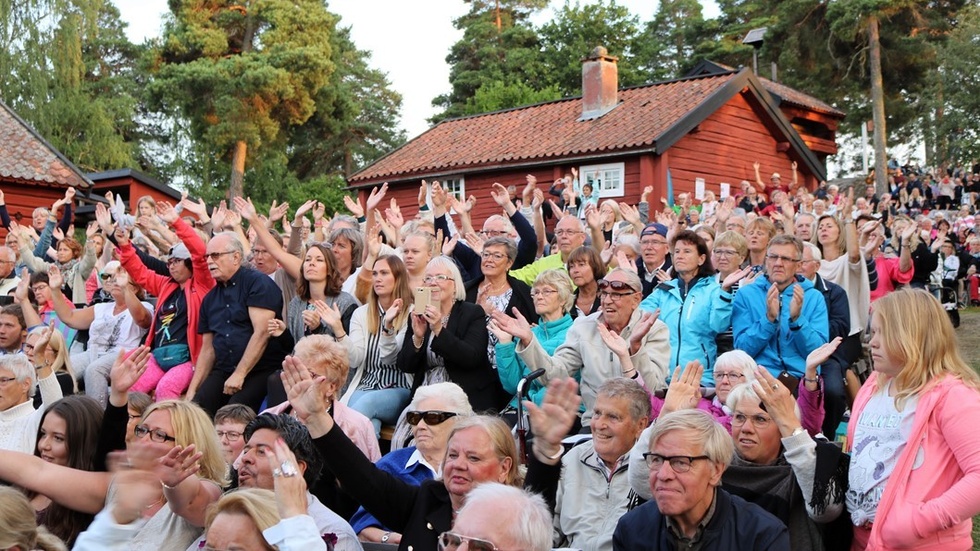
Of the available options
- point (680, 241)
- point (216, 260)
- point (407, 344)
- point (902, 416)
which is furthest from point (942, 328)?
point (216, 260)

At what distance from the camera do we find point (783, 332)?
5.59 meters

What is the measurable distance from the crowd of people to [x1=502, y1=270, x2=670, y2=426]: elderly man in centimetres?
2

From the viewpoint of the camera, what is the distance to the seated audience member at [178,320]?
21.2 feet

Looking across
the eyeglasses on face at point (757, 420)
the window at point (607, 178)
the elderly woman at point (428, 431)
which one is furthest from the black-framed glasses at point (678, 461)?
the window at point (607, 178)

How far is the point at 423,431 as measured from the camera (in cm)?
420

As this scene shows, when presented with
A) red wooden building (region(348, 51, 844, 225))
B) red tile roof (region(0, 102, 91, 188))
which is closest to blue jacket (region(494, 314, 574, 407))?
red wooden building (region(348, 51, 844, 225))

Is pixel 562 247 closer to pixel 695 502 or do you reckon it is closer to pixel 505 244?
pixel 505 244

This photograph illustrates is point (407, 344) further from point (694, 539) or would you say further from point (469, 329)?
point (694, 539)

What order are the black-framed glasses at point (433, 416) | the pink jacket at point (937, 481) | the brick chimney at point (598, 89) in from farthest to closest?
1. the brick chimney at point (598, 89)
2. the black-framed glasses at point (433, 416)
3. the pink jacket at point (937, 481)

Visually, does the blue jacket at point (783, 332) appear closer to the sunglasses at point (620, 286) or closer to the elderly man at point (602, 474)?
the sunglasses at point (620, 286)

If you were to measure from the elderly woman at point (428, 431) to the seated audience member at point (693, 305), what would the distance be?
184 centimetres

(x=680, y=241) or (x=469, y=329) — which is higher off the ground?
(x=680, y=241)

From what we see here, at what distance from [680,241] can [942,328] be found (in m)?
2.61

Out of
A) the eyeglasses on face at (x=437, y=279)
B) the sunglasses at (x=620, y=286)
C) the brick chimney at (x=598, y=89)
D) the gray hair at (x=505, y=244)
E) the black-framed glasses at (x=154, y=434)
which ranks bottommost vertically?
the black-framed glasses at (x=154, y=434)
